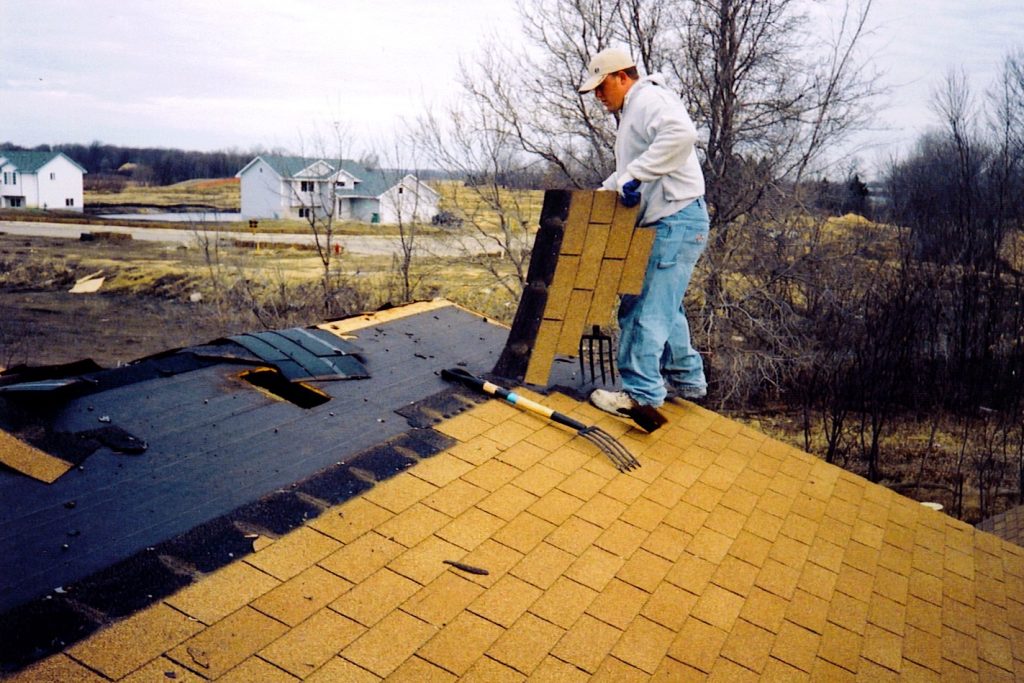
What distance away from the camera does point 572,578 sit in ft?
9.01

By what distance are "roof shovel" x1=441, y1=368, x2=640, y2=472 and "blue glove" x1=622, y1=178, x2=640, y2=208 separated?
1.19 m

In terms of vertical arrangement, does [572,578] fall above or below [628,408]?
below

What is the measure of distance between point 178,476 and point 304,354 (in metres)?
1.46

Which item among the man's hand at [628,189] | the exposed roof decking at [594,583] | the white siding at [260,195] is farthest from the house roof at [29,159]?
the exposed roof decking at [594,583]

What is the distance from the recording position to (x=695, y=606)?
9.26ft

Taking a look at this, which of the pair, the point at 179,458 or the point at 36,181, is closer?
the point at 179,458

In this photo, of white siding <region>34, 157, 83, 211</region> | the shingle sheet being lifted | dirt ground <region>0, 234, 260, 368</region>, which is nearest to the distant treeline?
white siding <region>34, 157, 83, 211</region>

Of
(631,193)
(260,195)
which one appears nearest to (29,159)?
(260,195)

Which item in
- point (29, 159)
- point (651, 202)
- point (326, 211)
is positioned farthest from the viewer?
point (29, 159)

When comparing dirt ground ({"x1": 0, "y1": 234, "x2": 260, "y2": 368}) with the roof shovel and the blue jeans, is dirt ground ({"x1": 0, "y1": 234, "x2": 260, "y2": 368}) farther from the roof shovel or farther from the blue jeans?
the blue jeans

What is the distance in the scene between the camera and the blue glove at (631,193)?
4016mm

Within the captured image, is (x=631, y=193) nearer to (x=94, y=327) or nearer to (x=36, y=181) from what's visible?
(x=94, y=327)

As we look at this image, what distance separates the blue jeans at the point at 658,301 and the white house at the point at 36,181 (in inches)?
2315

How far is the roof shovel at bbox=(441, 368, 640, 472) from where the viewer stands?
12.2ft
